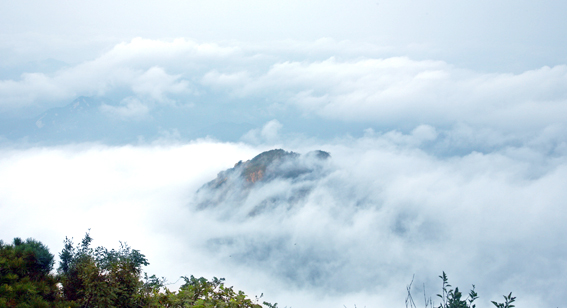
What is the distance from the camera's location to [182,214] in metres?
155

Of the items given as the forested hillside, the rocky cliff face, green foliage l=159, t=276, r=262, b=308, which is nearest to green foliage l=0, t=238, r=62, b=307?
the forested hillside

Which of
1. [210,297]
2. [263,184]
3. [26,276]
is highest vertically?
[263,184]

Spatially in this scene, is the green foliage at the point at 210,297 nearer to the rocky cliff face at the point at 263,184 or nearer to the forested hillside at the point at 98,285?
the forested hillside at the point at 98,285

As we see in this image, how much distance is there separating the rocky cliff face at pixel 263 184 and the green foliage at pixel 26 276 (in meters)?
126

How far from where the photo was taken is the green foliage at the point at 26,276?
6340 mm

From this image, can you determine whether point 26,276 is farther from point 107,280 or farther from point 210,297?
point 210,297

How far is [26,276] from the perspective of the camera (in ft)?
23.2

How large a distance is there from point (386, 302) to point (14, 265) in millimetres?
116172

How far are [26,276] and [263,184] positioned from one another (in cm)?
12846

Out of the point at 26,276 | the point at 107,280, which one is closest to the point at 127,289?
the point at 107,280

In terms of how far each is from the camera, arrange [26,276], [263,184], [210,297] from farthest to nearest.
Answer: [263,184]
[26,276]
[210,297]

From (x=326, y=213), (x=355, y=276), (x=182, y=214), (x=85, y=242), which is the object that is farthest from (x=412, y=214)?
(x=85, y=242)

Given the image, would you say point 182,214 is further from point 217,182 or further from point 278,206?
point 278,206

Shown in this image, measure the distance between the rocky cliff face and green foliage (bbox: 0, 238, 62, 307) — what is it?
413 feet
